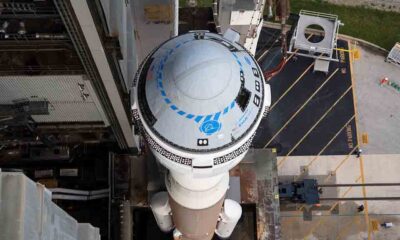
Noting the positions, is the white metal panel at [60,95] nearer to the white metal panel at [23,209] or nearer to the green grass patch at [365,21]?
the white metal panel at [23,209]

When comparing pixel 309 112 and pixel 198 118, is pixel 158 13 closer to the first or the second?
pixel 198 118

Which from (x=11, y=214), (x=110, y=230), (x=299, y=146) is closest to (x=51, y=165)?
(x=110, y=230)

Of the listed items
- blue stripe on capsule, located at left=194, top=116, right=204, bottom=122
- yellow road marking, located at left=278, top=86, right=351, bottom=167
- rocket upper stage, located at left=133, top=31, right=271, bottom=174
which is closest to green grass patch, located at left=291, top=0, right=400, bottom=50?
yellow road marking, located at left=278, top=86, right=351, bottom=167

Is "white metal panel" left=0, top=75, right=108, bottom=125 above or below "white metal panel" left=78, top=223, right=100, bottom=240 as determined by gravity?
above

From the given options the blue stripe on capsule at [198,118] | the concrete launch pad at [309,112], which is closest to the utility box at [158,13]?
the blue stripe on capsule at [198,118]

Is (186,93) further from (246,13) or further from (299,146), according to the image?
(299,146)

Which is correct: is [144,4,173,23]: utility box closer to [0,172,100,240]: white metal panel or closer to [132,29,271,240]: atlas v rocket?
[132,29,271,240]: atlas v rocket

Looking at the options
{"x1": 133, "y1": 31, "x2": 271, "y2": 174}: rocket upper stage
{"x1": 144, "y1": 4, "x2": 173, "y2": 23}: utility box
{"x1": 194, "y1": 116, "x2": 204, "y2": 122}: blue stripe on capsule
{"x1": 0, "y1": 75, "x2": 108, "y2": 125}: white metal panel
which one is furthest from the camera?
{"x1": 144, "y1": 4, "x2": 173, "y2": 23}: utility box

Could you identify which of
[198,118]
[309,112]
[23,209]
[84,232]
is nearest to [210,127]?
[198,118]
